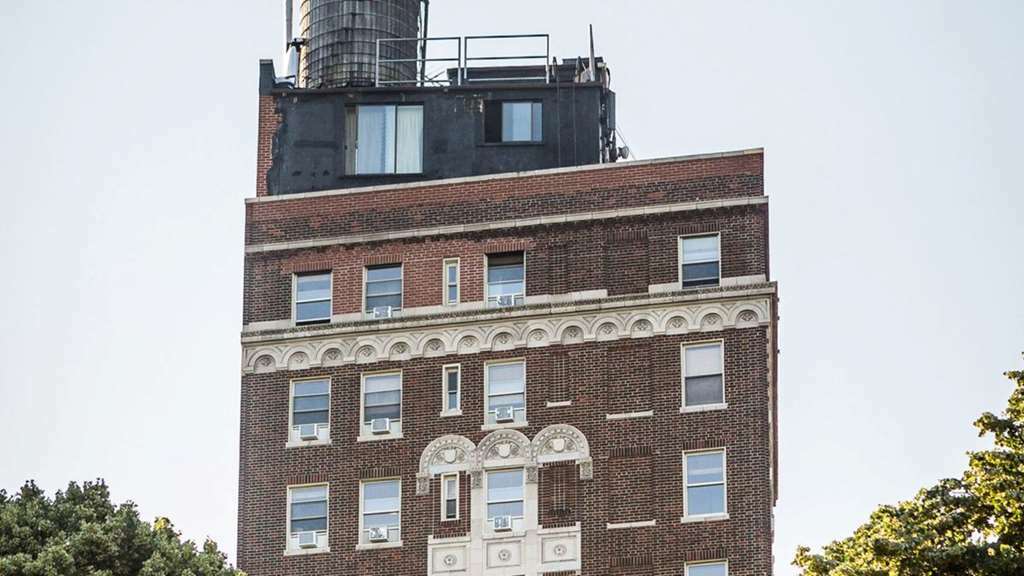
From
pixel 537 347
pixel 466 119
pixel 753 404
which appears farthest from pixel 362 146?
pixel 753 404

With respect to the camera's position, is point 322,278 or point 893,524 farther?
point 322,278

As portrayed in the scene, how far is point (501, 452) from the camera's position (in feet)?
271

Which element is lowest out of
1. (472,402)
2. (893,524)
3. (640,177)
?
(893,524)

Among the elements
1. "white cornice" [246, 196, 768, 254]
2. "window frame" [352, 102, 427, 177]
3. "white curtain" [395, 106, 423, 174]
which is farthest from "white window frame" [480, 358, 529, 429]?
"white curtain" [395, 106, 423, 174]

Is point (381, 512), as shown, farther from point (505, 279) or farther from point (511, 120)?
point (511, 120)

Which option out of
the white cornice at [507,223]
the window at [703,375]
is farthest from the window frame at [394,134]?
the window at [703,375]

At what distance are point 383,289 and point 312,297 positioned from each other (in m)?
2.32

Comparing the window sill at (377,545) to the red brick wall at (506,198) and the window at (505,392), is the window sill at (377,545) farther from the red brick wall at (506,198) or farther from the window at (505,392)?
the red brick wall at (506,198)

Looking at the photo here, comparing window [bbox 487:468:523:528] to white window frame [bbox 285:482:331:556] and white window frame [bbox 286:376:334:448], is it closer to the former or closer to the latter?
white window frame [bbox 285:482:331:556]

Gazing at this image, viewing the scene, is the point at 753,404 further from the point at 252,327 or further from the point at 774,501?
the point at 252,327

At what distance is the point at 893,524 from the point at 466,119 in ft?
79.9

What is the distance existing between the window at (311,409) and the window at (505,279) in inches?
227

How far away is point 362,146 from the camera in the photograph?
89.6m

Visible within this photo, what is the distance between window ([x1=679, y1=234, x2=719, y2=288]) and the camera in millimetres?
82625
